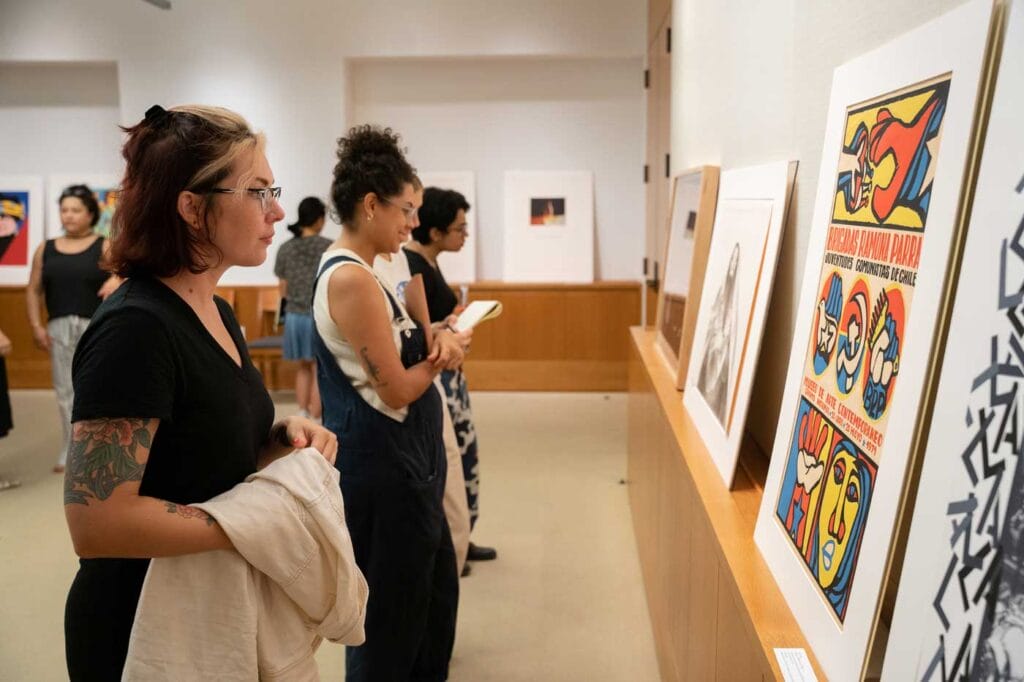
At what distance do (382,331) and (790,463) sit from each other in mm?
1220

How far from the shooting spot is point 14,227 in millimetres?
9062

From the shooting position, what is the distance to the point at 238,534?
4.97 ft

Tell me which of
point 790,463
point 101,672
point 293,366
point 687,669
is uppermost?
point 790,463

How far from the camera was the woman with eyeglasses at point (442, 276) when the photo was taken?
393cm

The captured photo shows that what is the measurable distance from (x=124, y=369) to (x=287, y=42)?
7.70 m

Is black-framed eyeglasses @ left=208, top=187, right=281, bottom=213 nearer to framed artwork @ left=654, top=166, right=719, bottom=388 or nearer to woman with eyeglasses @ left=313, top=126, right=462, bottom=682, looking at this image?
woman with eyeglasses @ left=313, top=126, right=462, bottom=682

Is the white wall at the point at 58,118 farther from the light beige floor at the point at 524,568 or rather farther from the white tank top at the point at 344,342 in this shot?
the white tank top at the point at 344,342

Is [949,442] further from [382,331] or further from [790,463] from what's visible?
[382,331]

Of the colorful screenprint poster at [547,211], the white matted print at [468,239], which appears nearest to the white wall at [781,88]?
the colorful screenprint poster at [547,211]

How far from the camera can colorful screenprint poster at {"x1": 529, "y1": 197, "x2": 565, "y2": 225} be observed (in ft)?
28.9

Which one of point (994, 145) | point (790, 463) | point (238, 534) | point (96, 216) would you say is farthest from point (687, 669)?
point (96, 216)

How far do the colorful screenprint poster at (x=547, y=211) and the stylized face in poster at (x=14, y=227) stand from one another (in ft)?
16.2

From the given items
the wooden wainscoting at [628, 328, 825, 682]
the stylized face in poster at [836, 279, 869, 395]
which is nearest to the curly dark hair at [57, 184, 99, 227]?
the wooden wainscoting at [628, 328, 825, 682]

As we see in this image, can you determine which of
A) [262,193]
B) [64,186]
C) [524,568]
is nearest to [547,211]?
[64,186]
